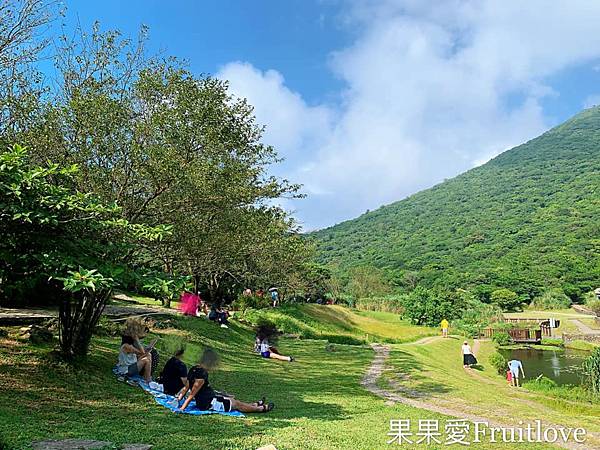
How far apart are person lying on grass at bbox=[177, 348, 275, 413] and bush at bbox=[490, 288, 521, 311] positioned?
55937 mm

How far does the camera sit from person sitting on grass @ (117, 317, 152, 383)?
9914 millimetres

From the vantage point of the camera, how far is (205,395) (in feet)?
26.8

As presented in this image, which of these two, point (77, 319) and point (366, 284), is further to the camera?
point (366, 284)

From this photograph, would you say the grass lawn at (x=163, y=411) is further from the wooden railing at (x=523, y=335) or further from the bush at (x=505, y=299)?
the bush at (x=505, y=299)

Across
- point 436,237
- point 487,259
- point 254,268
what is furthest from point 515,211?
point 254,268

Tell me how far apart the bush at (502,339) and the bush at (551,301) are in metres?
26.6

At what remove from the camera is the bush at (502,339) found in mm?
37475

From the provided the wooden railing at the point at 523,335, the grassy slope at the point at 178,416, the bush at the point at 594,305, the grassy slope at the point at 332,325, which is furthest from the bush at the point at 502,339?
the grassy slope at the point at 178,416

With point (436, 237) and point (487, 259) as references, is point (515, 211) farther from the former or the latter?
point (487, 259)

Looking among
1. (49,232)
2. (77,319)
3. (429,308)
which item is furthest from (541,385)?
(429,308)

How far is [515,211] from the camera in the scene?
10300 cm

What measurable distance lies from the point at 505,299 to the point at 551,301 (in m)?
6.31

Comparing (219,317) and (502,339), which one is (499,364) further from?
(219,317)

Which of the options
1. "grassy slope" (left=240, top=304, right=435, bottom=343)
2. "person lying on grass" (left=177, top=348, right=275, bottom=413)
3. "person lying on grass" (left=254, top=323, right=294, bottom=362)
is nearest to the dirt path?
"person lying on grass" (left=254, top=323, right=294, bottom=362)
